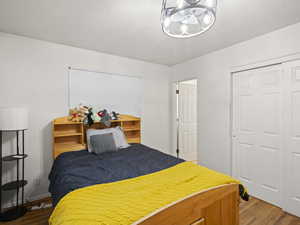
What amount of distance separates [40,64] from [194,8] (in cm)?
233

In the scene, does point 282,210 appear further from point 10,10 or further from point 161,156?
point 10,10

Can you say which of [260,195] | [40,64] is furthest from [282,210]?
[40,64]

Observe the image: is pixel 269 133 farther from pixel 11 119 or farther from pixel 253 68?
pixel 11 119

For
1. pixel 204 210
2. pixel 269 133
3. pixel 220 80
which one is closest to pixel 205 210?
pixel 204 210

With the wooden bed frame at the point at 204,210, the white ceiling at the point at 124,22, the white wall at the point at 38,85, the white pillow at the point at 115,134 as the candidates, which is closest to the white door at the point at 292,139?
the white ceiling at the point at 124,22

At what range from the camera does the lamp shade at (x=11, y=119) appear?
6.07 feet

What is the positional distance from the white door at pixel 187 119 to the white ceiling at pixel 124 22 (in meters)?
1.36

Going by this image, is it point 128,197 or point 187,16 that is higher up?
point 187,16

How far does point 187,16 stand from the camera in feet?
4.67

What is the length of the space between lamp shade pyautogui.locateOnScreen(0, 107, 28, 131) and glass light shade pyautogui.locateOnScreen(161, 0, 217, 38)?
1992mm

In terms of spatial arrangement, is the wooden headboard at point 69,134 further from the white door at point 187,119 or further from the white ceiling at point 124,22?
the white door at point 187,119

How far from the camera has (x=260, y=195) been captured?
232 centimetres

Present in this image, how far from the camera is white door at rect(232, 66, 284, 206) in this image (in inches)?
84.9

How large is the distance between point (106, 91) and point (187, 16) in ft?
6.54
